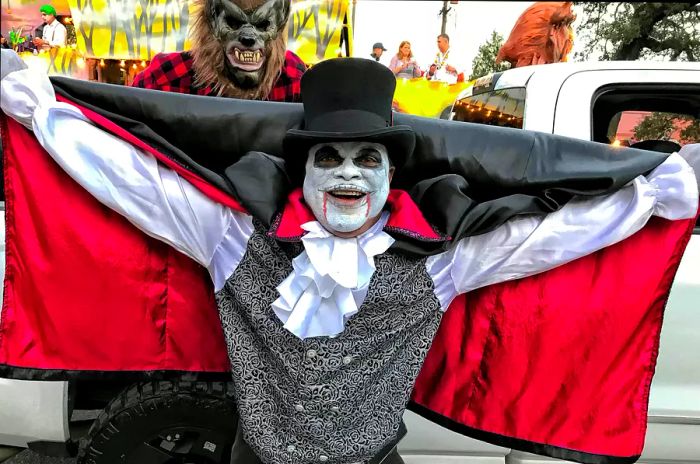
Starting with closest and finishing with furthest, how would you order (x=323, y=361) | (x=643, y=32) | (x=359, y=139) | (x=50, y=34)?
(x=359, y=139), (x=323, y=361), (x=50, y=34), (x=643, y=32)

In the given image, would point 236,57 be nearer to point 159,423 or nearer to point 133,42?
point 159,423

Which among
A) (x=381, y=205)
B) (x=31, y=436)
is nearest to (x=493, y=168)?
(x=381, y=205)

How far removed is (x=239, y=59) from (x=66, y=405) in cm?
135

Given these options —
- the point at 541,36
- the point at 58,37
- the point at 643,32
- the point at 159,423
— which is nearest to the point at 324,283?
the point at 159,423

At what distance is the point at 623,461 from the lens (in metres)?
1.73

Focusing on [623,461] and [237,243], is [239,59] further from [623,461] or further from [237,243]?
[623,461]

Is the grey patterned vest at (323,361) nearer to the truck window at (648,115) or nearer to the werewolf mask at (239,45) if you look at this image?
the werewolf mask at (239,45)

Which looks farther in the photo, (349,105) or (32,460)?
(32,460)

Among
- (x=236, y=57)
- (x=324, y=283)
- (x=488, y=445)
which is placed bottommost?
(x=488, y=445)

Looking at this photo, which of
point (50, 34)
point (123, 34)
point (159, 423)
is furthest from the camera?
point (50, 34)

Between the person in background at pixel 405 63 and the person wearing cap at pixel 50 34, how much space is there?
485 centimetres

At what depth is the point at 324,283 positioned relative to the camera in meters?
1.39

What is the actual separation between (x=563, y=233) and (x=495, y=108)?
3.95 feet

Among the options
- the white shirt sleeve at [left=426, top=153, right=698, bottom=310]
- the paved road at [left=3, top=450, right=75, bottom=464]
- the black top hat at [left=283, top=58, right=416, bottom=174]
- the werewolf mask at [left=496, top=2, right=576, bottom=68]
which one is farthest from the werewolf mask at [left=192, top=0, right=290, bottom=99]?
the werewolf mask at [left=496, top=2, right=576, bottom=68]
